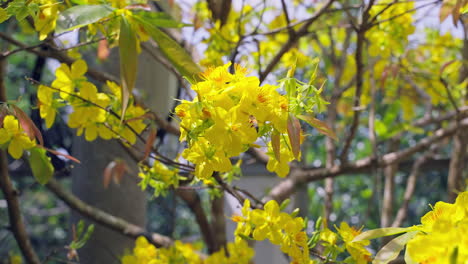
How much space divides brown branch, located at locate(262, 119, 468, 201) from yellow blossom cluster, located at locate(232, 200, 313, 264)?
615mm

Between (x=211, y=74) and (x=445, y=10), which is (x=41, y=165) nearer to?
(x=211, y=74)

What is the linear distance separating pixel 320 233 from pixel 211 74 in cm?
36

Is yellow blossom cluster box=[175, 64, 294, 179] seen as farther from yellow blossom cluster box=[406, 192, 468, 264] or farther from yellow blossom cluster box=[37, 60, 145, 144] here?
yellow blossom cluster box=[37, 60, 145, 144]

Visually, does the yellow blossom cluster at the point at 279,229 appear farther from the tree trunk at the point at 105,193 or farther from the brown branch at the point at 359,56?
the tree trunk at the point at 105,193

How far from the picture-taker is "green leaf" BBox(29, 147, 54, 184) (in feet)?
2.52

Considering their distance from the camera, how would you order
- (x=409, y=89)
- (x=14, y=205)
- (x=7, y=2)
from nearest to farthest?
1. (x=7, y=2)
2. (x=14, y=205)
3. (x=409, y=89)

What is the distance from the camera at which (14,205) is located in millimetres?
1065

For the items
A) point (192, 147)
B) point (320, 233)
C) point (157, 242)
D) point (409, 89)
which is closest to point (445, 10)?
point (320, 233)

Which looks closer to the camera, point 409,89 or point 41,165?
point 41,165

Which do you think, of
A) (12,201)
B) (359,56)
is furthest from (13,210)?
(359,56)

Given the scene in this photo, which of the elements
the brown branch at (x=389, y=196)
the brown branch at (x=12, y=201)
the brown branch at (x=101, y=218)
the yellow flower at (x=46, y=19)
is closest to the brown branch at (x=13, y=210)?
the brown branch at (x=12, y=201)

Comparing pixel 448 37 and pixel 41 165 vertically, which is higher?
pixel 448 37

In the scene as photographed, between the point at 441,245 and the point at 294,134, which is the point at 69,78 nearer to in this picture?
the point at 294,134

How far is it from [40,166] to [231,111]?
398 mm
